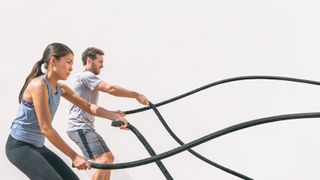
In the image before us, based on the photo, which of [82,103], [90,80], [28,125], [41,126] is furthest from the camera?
[90,80]

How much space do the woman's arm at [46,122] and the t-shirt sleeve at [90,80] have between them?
43.9 inches

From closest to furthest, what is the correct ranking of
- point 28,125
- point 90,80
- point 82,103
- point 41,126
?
point 41,126 < point 28,125 < point 82,103 < point 90,80

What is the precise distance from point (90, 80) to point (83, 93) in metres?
0.12

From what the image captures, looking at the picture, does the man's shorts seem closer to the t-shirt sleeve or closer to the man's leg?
the man's leg

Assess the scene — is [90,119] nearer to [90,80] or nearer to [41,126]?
[90,80]

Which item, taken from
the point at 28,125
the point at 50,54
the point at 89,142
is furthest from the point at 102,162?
the point at 50,54

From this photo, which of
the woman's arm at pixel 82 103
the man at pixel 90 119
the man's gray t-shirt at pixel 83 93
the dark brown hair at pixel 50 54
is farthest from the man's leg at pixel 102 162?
the dark brown hair at pixel 50 54

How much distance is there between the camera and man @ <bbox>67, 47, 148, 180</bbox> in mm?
3328

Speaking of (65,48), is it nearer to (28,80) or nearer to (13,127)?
(28,80)

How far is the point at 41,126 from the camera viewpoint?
217 centimetres

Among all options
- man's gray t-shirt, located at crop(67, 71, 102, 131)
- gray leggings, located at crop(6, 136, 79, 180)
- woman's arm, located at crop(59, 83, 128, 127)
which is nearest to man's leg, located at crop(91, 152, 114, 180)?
man's gray t-shirt, located at crop(67, 71, 102, 131)

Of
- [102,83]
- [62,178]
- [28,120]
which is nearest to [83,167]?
[62,178]

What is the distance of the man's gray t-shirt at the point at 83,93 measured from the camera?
3.33 m

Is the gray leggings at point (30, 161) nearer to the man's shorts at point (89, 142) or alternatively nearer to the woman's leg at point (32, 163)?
the woman's leg at point (32, 163)
